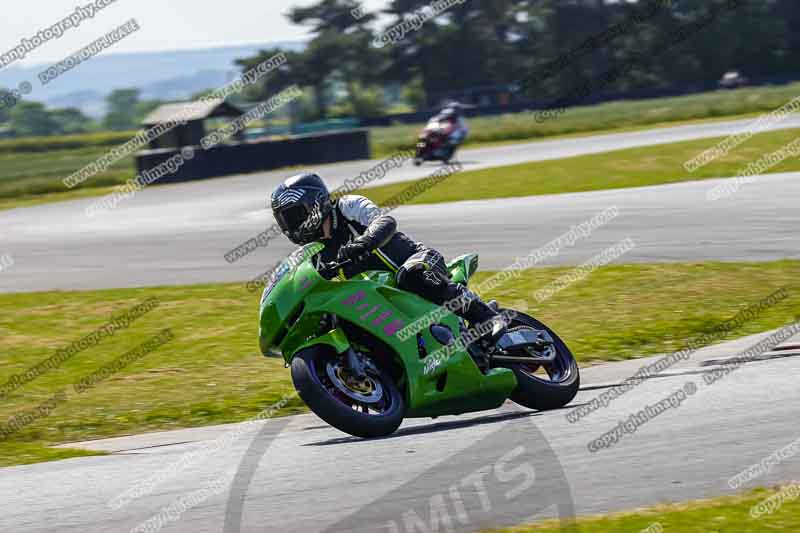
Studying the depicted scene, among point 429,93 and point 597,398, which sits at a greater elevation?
point 597,398

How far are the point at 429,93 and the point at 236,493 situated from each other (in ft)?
268

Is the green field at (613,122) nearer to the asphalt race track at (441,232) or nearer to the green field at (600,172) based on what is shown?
the green field at (600,172)

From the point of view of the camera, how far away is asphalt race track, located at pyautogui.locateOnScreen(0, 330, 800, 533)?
563 cm

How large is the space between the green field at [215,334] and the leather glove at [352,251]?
2.15m

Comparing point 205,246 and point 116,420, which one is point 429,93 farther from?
point 116,420

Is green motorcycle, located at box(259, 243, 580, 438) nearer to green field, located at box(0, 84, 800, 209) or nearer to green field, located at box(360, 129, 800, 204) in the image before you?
green field, located at box(360, 129, 800, 204)

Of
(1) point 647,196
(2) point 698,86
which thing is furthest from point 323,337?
(2) point 698,86

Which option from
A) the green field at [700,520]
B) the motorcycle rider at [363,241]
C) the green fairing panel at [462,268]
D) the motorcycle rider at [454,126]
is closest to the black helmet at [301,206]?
the motorcycle rider at [363,241]

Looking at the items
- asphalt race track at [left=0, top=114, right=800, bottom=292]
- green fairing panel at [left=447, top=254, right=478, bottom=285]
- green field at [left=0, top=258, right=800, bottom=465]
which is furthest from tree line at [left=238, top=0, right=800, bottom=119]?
green fairing panel at [left=447, top=254, right=478, bottom=285]

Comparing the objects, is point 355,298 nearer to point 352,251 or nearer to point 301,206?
point 352,251

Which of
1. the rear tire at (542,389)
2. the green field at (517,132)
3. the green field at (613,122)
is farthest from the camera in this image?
the green field at (613,122)

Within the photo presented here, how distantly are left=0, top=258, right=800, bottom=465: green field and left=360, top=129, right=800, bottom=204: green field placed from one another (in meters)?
10.5

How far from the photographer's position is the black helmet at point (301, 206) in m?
7.39

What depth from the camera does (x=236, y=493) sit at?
6.16 m
